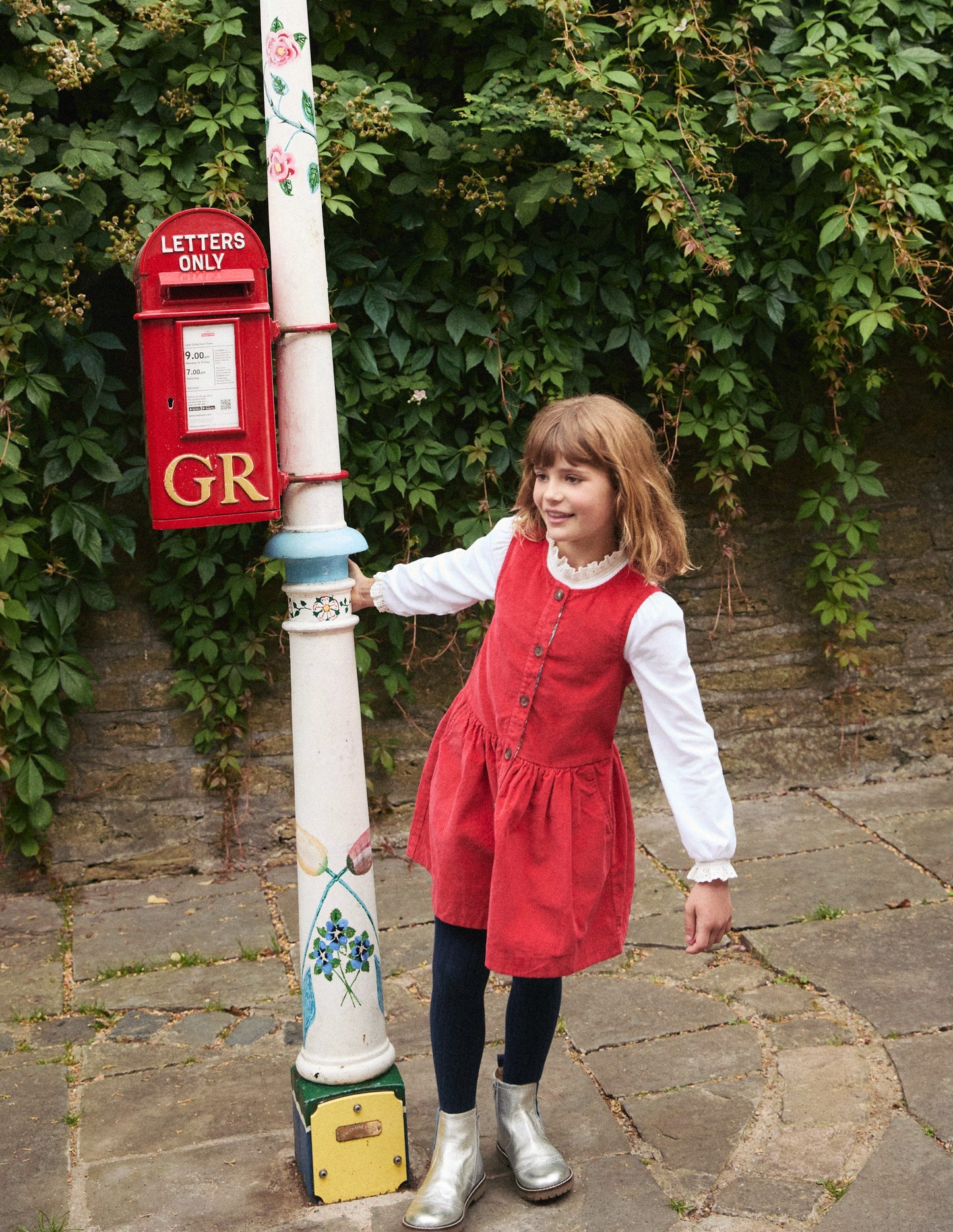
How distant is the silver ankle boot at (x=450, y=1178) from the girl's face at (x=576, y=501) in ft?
3.57

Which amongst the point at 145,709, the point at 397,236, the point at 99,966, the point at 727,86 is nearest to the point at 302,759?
the point at 99,966

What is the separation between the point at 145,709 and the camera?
382cm

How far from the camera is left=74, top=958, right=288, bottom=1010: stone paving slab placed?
3115mm

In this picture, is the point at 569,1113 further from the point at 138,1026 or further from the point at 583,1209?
the point at 138,1026

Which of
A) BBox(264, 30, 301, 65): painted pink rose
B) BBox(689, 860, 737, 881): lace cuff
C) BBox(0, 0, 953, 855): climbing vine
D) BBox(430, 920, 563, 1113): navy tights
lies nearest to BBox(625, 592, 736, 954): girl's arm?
BBox(689, 860, 737, 881): lace cuff

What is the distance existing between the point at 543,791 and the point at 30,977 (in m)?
1.84

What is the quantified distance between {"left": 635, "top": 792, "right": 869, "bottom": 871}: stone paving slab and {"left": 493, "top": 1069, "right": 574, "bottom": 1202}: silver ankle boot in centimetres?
150

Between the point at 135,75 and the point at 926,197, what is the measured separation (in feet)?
7.51

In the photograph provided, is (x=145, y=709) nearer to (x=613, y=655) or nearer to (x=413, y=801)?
(x=413, y=801)

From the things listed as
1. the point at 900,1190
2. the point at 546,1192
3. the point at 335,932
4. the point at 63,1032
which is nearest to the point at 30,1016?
the point at 63,1032

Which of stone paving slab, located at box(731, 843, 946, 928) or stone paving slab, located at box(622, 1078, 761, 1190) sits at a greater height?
stone paving slab, located at box(731, 843, 946, 928)

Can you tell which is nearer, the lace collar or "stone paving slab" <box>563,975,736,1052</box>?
the lace collar

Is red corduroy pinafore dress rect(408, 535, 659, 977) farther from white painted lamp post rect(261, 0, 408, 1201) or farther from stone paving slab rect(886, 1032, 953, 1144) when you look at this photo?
stone paving slab rect(886, 1032, 953, 1144)

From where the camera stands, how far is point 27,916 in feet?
11.9
